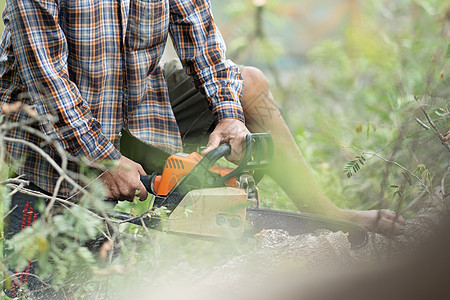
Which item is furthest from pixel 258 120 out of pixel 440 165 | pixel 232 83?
pixel 440 165

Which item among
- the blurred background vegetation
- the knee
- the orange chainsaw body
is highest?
the knee

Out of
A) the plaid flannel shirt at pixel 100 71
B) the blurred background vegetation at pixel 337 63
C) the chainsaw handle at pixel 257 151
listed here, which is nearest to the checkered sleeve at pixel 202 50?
the plaid flannel shirt at pixel 100 71

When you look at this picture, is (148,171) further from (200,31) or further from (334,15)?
(334,15)

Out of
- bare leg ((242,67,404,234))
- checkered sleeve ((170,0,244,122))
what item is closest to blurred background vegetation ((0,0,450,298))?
bare leg ((242,67,404,234))

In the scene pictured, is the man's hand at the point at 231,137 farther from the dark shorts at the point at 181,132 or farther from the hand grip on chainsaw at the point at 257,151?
the dark shorts at the point at 181,132

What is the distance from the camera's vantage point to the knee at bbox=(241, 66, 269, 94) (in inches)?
85.4

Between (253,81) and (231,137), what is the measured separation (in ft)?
1.32

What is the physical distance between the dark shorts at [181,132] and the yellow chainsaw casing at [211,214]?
1.54ft

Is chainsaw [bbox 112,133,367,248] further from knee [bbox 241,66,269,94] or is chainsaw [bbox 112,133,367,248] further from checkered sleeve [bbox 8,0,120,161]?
knee [bbox 241,66,269,94]

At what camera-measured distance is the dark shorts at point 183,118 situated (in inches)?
83.4

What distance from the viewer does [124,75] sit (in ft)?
6.49

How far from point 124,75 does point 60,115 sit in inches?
14.0

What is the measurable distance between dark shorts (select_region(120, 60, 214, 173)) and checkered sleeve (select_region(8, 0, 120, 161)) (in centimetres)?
33

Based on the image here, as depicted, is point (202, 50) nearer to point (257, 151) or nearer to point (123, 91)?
point (123, 91)
